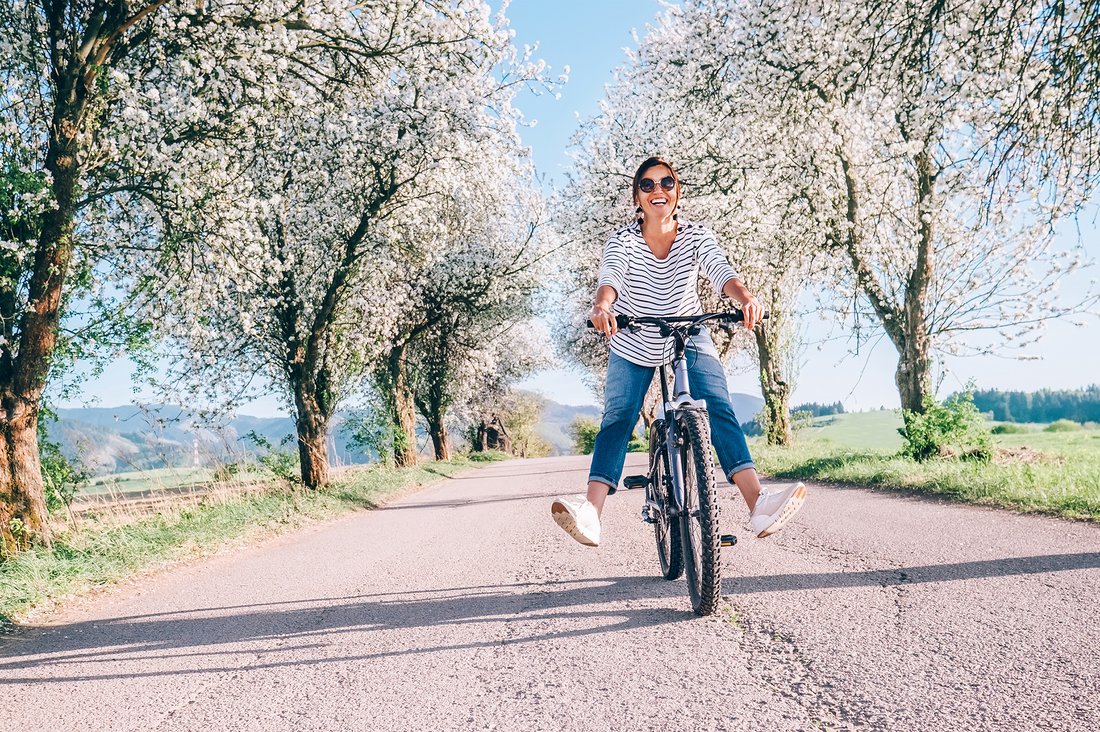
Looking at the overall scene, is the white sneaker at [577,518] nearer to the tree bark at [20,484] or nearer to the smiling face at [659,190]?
the smiling face at [659,190]

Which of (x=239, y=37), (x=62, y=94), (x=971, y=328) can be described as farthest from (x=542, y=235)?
(x=62, y=94)

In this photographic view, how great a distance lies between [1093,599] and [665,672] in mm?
2397

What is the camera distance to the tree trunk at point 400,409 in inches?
935

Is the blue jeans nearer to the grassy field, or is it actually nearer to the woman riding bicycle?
the woman riding bicycle

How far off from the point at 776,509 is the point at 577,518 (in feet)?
3.61

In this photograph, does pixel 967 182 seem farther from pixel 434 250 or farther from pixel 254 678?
pixel 434 250

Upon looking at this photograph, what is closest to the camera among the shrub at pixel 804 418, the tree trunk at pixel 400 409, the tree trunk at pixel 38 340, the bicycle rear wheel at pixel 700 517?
the bicycle rear wheel at pixel 700 517

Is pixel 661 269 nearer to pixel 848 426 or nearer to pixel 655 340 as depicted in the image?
pixel 655 340

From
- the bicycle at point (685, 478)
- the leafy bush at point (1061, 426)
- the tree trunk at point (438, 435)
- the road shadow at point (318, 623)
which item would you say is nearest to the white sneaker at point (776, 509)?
the bicycle at point (685, 478)

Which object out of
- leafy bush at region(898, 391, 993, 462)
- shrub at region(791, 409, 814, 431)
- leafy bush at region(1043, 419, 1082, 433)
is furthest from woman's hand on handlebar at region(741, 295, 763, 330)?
leafy bush at region(1043, 419, 1082, 433)

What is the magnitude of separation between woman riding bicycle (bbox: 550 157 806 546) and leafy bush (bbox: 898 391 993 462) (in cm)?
920

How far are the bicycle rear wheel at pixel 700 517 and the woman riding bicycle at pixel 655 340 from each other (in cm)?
30

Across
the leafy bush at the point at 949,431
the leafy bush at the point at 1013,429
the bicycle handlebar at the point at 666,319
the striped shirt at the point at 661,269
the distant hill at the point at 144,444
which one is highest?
→ the striped shirt at the point at 661,269

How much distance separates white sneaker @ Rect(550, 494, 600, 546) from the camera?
13.4 ft
